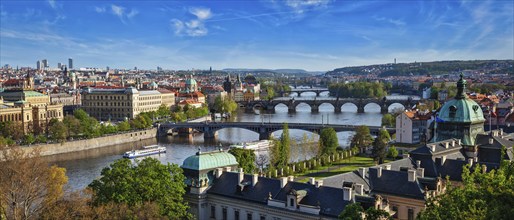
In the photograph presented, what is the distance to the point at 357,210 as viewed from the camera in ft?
68.8

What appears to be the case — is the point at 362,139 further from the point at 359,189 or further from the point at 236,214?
the point at 359,189

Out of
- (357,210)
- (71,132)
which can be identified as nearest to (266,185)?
(357,210)

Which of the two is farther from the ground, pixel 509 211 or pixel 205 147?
pixel 509 211

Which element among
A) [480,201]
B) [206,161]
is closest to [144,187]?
[206,161]

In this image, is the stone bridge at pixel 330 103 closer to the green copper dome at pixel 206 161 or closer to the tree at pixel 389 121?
the tree at pixel 389 121

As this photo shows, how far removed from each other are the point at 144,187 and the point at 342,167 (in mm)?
33093

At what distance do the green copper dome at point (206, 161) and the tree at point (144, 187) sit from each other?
2.45m

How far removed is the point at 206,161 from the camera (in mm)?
33531

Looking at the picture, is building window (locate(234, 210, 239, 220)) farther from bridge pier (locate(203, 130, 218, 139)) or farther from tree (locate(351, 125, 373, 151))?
bridge pier (locate(203, 130, 218, 139))

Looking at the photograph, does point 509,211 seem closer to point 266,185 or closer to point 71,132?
point 266,185

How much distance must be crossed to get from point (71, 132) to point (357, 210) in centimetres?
7785

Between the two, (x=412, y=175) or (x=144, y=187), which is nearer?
(x=144, y=187)

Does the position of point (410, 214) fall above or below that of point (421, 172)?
below

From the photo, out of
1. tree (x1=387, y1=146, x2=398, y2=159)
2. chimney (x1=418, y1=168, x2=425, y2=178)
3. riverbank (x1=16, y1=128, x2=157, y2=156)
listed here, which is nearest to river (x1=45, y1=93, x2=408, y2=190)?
riverbank (x1=16, y1=128, x2=157, y2=156)
